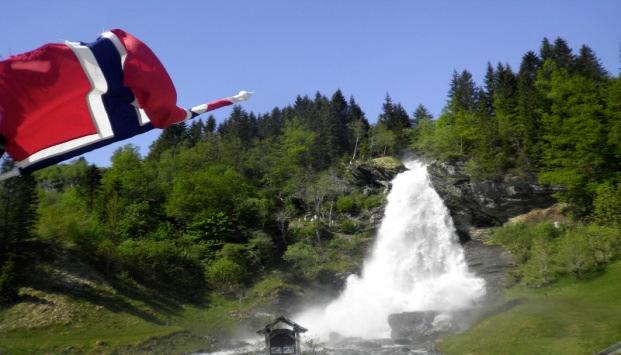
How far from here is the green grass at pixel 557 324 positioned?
1020 inches

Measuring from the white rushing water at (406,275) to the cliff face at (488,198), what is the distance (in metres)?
1.24

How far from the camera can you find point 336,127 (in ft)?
315

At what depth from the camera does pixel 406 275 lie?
52969mm

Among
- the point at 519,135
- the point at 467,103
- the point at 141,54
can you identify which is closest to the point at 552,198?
the point at 519,135

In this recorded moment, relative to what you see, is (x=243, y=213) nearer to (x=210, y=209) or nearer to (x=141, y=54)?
(x=210, y=209)

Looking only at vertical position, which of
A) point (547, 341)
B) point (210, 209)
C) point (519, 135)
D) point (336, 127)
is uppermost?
point (336, 127)

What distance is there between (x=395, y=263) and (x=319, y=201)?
14.6m

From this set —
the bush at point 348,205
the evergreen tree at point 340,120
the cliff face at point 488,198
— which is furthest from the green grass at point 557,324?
the evergreen tree at point 340,120

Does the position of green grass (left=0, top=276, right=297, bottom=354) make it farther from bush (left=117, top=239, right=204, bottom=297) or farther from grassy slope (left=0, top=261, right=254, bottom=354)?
bush (left=117, top=239, right=204, bottom=297)

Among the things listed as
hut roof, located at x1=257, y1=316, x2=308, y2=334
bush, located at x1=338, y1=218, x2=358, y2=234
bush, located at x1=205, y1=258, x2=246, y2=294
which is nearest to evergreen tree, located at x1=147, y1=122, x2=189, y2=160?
bush, located at x1=338, y1=218, x2=358, y2=234

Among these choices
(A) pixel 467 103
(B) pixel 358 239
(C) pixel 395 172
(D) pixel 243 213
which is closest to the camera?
(B) pixel 358 239

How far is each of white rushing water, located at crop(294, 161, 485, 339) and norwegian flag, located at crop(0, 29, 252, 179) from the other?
116 feet

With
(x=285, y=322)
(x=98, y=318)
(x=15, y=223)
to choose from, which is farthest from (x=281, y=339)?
(x=15, y=223)

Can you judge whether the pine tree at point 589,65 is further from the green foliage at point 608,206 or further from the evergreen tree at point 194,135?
the evergreen tree at point 194,135
